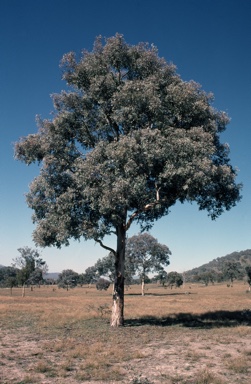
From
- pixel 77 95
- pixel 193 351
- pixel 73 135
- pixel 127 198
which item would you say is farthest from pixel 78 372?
pixel 77 95

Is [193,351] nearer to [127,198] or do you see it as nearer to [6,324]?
[127,198]

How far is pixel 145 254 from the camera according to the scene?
9525 centimetres

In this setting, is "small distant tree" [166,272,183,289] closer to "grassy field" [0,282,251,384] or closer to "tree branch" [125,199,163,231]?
"grassy field" [0,282,251,384]

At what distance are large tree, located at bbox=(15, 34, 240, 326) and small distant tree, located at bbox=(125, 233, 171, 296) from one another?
69.7m

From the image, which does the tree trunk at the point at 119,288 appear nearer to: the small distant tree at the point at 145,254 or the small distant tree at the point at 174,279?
the small distant tree at the point at 145,254

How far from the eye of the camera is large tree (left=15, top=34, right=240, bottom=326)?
20.4 metres

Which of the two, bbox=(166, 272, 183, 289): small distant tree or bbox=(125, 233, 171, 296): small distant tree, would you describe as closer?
bbox=(125, 233, 171, 296): small distant tree

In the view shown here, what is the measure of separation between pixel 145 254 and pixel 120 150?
7844 centimetres

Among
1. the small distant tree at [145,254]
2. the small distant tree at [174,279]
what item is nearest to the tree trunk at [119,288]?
the small distant tree at [145,254]

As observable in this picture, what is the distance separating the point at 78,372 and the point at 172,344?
Answer: 7.57 metres

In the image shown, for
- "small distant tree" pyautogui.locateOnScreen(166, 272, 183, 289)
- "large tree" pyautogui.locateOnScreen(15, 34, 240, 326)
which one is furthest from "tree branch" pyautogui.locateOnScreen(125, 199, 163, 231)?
"small distant tree" pyautogui.locateOnScreen(166, 272, 183, 289)

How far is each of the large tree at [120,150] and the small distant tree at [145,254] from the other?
69744 millimetres

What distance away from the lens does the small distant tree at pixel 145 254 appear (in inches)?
3750

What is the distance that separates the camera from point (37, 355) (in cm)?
1560
